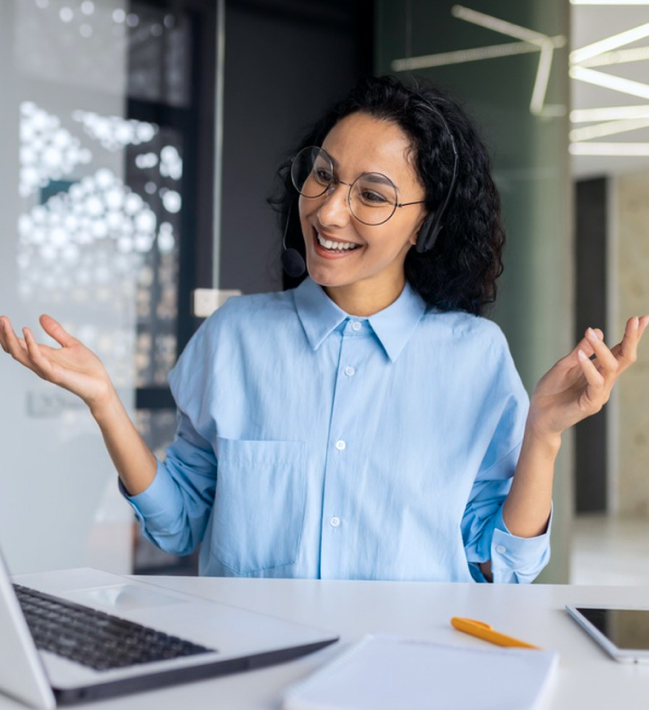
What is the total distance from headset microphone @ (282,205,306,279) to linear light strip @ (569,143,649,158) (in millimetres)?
6126

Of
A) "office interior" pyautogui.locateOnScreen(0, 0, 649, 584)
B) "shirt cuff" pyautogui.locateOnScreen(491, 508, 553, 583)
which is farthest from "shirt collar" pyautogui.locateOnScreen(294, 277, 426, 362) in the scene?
"office interior" pyautogui.locateOnScreen(0, 0, 649, 584)

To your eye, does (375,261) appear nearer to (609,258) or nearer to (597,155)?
(597,155)

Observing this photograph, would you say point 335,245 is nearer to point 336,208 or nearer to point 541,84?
point 336,208

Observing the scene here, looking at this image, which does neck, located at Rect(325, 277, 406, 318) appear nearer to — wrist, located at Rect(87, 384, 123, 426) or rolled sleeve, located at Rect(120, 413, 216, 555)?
rolled sleeve, located at Rect(120, 413, 216, 555)

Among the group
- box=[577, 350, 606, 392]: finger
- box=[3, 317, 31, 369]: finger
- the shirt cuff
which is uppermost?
box=[3, 317, 31, 369]: finger

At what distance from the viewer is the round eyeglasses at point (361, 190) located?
5.20 feet

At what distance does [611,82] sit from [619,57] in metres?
0.77

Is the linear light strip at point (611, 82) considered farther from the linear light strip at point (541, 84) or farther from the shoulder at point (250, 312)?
the shoulder at point (250, 312)

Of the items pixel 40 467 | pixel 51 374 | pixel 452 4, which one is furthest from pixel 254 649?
pixel 452 4

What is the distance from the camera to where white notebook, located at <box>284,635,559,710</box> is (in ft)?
2.57

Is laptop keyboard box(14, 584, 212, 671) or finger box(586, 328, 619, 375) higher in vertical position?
finger box(586, 328, 619, 375)

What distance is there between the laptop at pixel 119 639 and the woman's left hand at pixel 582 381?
0.55 meters

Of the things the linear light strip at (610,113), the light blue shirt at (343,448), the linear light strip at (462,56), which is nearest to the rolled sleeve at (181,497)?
the light blue shirt at (343,448)

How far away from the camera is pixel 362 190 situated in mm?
1589
